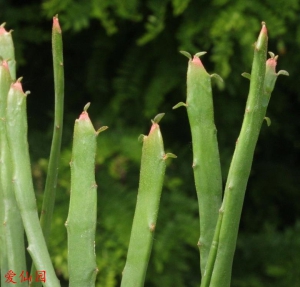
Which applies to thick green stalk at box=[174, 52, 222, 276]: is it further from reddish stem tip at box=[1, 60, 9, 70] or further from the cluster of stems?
reddish stem tip at box=[1, 60, 9, 70]

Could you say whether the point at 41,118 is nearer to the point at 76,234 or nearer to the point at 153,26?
the point at 153,26

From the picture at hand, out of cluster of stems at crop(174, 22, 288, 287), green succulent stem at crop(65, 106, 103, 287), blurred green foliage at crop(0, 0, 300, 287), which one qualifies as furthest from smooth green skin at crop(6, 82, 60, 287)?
blurred green foliage at crop(0, 0, 300, 287)

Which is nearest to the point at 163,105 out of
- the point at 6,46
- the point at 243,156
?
the point at 6,46

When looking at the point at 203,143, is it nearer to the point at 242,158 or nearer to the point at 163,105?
the point at 242,158

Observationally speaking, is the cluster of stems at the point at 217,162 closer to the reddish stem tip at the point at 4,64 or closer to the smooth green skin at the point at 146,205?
the smooth green skin at the point at 146,205

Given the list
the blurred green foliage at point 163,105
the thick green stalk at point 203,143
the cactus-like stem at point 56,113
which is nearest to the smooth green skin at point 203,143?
the thick green stalk at point 203,143

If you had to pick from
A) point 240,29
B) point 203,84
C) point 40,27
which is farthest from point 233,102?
point 203,84

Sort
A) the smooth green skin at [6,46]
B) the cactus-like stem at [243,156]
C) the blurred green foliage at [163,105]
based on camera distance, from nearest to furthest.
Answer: the cactus-like stem at [243,156]
the smooth green skin at [6,46]
the blurred green foliage at [163,105]

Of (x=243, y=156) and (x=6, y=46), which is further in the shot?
(x=6, y=46)
